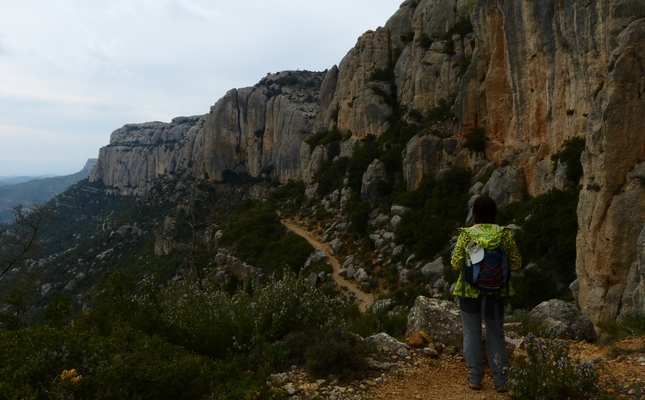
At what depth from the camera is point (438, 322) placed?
18.2 ft

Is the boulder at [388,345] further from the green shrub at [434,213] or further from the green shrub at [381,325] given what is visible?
the green shrub at [434,213]

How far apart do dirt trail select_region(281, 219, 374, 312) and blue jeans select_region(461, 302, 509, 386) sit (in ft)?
39.6

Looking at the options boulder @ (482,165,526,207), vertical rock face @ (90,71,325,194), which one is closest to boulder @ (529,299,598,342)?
boulder @ (482,165,526,207)

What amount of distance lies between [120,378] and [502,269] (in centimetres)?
344

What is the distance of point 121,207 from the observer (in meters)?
76.6

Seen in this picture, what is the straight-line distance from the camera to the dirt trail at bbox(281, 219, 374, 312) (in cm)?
1933

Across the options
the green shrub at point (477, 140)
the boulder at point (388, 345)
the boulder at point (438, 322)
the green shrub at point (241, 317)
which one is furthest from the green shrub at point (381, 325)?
the green shrub at point (477, 140)

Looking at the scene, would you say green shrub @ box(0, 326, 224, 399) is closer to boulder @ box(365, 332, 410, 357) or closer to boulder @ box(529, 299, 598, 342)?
boulder @ box(365, 332, 410, 357)

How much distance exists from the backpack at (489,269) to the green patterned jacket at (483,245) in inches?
2.7

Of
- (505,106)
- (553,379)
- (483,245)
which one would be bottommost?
(553,379)

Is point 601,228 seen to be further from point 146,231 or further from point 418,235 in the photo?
point 146,231

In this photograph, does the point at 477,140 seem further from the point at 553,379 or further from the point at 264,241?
the point at 553,379

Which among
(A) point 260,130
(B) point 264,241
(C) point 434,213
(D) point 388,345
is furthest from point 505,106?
(A) point 260,130

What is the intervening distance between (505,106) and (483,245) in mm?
20105
